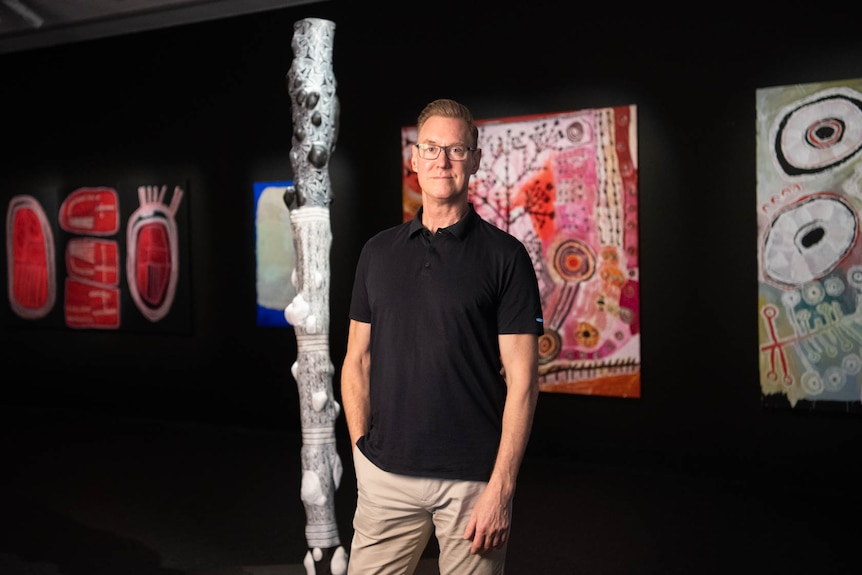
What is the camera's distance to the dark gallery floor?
3.82 meters

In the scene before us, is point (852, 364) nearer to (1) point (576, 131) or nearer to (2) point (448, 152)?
(1) point (576, 131)

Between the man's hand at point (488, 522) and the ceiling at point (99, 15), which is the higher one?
the ceiling at point (99, 15)

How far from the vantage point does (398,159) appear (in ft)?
19.3

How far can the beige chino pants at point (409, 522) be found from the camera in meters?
1.88

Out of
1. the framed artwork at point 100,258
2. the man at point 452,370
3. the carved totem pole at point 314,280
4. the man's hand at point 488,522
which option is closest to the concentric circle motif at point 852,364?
the carved totem pole at point 314,280

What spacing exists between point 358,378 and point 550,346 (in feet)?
11.2

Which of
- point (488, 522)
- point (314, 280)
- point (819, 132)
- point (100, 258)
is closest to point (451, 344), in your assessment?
point (488, 522)

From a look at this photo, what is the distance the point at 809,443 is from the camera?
4727mm

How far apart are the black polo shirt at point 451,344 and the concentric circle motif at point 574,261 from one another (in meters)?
3.35

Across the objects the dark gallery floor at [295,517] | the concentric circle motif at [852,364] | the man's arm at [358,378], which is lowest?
the dark gallery floor at [295,517]

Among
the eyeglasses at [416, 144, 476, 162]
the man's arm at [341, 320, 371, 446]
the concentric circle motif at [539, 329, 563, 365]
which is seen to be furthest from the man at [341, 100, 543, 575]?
the concentric circle motif at [539, 329, 563, 365]

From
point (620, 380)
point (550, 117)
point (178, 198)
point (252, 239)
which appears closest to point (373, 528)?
point (620, 380)

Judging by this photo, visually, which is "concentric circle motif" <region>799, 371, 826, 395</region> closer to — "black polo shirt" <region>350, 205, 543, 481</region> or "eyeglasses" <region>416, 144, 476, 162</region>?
"black polo shirt" <region>350, 205, 543, 481</region>

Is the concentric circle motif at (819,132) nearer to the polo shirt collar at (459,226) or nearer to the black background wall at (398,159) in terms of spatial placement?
the black background wall at (398,159)
